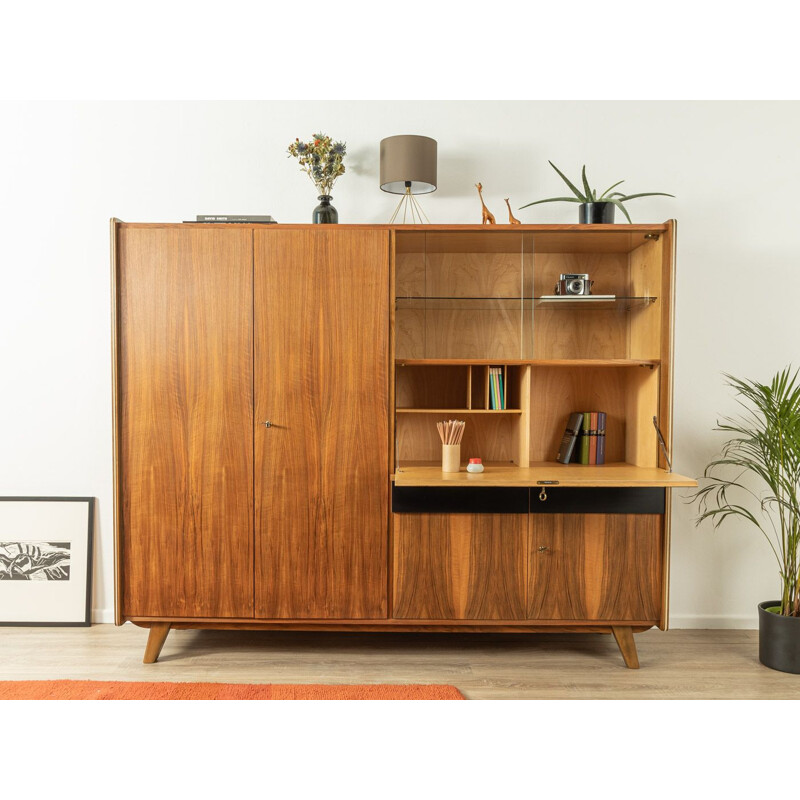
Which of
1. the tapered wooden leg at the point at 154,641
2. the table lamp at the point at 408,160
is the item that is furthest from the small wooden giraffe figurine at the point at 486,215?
the tapered wooden leg at the point at 154,641

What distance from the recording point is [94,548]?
356 centimetres

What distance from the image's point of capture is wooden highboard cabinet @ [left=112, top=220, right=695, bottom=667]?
296 cm

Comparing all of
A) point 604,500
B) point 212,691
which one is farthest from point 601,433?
point 212,691

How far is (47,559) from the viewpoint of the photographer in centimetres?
353

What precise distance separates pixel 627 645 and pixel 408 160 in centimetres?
257

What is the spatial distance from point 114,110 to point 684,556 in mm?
3912

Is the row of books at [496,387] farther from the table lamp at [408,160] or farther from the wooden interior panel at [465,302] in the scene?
the table lamp at [408,160]

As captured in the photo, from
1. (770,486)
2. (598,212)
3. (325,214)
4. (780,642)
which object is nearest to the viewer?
(780,642)

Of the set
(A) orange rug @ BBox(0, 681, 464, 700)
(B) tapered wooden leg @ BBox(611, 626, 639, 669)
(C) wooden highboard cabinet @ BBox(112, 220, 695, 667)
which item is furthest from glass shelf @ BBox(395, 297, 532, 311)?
(A) orange rug @ BBox(0, 681, 464, 700)

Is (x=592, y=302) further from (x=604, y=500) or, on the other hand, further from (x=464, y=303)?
(x=604, y=500)

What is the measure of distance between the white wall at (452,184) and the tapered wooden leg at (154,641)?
1.46 metres

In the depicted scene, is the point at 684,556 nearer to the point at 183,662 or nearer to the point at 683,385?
the point at 683,385

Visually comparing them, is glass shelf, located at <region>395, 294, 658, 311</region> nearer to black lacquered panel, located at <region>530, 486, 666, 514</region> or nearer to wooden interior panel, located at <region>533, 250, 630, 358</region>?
wooden interior panel, located at <region>533, 250, 630, 358</region>

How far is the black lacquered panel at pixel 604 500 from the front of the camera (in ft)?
9.63
